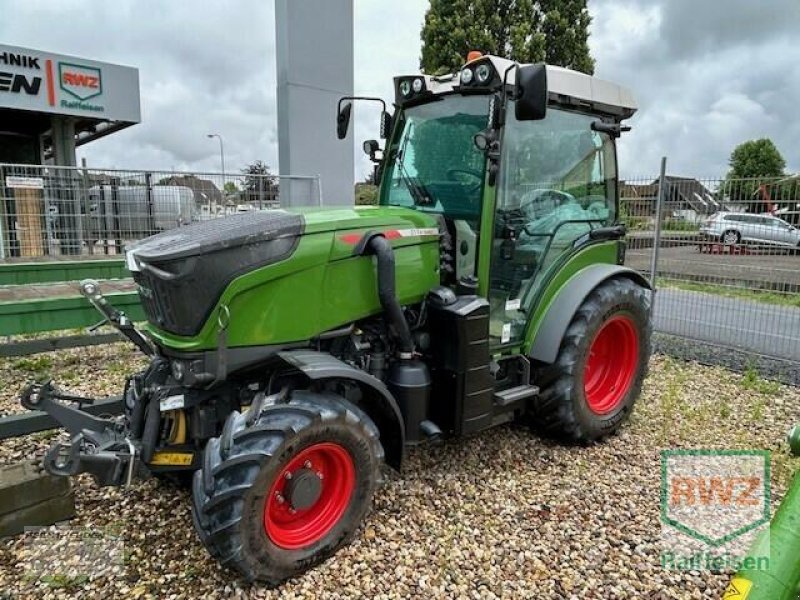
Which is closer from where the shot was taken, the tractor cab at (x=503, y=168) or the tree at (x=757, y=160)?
the tractor cab at (x=503, y=168)

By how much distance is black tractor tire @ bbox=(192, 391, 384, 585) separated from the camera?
2.24 meters

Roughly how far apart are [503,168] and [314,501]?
2027 millimetres

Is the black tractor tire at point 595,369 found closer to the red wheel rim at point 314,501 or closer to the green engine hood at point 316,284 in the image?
the green engine hood at point 316,284

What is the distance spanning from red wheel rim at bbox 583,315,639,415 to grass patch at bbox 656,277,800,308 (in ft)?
8.74

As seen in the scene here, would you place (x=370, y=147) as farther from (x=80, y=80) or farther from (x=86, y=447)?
(x=80, y=80)

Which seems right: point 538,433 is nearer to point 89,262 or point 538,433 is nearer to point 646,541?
point 646,541

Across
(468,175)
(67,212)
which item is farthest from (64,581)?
(67,212)

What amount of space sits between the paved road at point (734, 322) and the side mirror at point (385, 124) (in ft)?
14.4

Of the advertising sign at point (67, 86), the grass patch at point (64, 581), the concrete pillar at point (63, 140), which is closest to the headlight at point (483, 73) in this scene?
the grass patch at point (64, 581)

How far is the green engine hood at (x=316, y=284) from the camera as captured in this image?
8.23 ft

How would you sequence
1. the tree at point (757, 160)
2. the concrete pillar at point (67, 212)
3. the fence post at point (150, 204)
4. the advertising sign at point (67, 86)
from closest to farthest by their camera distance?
the concrete pillar at point (67, 212), the fence post at point (150, 204), the advertising sign at point (67, 86), the tree at point (757, 160)

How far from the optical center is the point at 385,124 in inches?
152

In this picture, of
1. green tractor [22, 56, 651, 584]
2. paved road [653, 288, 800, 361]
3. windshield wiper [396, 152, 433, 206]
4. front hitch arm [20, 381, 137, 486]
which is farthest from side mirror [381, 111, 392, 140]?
paved road [653, 288, 800, 361]

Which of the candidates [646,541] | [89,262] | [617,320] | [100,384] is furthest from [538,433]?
[89,262]
